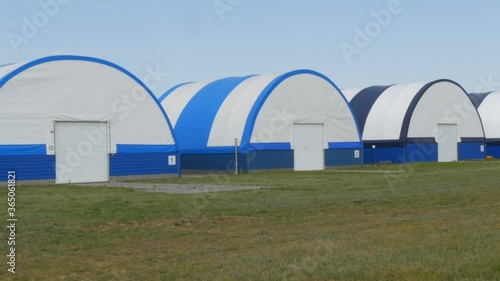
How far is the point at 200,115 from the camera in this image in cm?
4100

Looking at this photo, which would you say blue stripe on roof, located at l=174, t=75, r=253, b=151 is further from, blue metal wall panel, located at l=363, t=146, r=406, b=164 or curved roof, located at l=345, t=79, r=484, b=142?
curved roof, located at l=345, t=79, r=484, b=142

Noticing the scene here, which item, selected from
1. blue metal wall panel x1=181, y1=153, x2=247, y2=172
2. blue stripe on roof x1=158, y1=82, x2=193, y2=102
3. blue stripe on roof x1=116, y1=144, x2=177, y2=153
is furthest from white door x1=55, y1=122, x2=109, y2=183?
blue stripe on roof x1=158, y1=82, x2=193, y2=102

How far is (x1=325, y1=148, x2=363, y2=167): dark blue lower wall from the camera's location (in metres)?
42.1

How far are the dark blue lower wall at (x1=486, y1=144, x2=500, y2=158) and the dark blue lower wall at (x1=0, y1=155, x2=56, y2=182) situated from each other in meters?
42.9

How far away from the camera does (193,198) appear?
790 inches

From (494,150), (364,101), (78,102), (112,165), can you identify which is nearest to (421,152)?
(364,101)

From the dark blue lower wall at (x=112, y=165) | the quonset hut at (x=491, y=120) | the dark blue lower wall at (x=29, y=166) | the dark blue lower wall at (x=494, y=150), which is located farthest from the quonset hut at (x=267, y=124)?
the quonset hut at (x=491, y=120)

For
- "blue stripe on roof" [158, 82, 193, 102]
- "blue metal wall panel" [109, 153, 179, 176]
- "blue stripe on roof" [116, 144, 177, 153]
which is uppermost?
"blue stripe on roof" [158, 82, 193, 102]

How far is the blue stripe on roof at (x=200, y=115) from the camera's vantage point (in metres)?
40.0

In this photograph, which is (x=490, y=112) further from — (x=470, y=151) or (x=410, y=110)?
(x=410, y=110)

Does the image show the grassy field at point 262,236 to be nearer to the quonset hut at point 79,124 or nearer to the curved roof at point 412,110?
the quonset hut at point 79,124

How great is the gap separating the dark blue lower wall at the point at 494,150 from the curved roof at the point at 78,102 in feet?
118

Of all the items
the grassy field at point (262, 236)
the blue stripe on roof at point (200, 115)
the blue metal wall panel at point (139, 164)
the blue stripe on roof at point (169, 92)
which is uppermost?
the blue stripe on roof at point (169, 92)

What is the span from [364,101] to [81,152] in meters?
28.2
